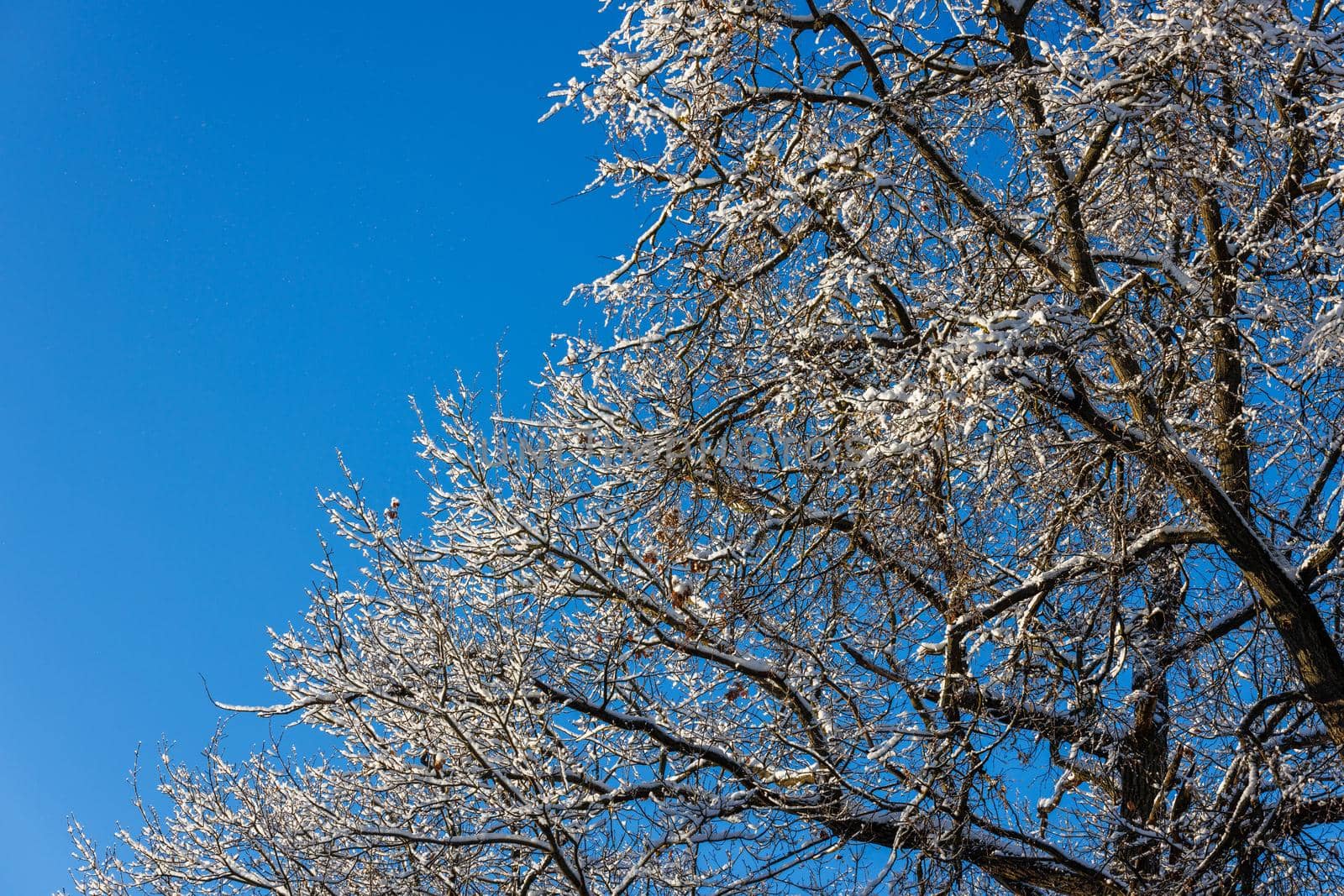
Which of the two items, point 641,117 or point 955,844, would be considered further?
point 641,117

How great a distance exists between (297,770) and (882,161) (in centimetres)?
611

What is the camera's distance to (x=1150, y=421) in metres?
5.10

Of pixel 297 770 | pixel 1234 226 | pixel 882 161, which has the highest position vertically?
pixel 882 161

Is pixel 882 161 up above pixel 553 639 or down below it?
above

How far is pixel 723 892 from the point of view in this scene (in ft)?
18.4

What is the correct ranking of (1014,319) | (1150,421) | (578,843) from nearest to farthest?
(1014,319) → (1150,421) → (578,843)

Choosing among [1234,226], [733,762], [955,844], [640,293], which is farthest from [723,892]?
[1234,226]

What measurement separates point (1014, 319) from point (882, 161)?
1968 millimetres

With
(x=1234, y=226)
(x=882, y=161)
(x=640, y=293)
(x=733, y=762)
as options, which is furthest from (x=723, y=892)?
(x=1234, y=226)

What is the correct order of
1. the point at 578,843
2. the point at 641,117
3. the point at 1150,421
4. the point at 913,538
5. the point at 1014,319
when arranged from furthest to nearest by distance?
the point at 641,117
the point at 578,843
the point at 913,538
the point at 1150,421
the point at 1014,319

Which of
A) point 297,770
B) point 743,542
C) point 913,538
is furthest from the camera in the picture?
point 297,770

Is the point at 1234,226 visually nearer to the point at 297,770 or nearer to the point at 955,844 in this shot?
the point at 955,844

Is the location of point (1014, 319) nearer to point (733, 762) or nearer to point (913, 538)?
point (913, 538)

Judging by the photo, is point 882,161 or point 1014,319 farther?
point 882,161
